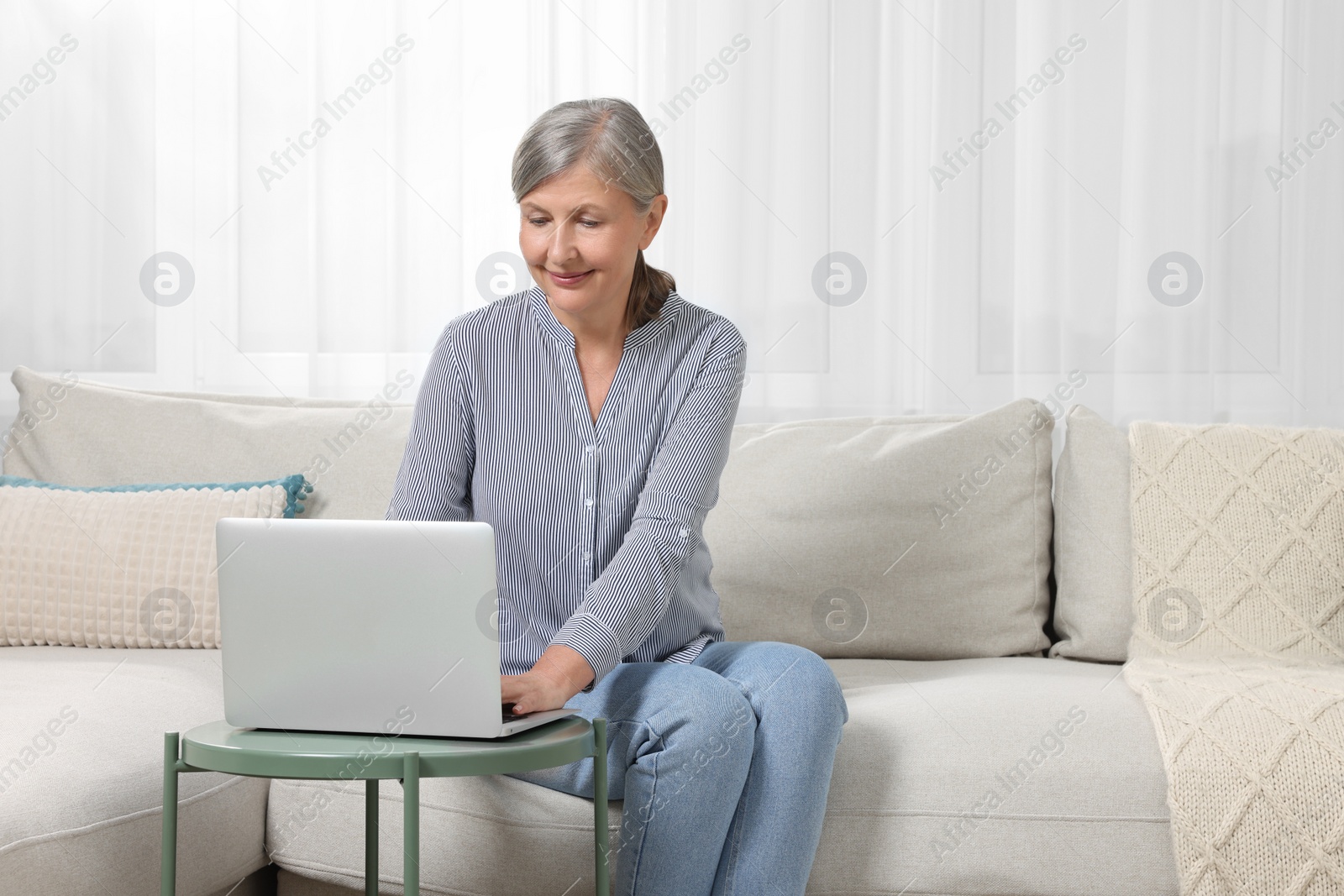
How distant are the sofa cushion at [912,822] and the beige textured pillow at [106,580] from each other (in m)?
0.49

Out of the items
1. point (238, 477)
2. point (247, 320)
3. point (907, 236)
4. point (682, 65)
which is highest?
point (682, 65)

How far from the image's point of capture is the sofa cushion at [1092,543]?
5.73 ft

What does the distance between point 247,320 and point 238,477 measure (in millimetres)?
554

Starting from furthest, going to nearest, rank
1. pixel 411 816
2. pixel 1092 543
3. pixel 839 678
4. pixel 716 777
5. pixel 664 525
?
pixel 1092 543, pixel 839 678, pixel 664 525, pixel 716 777, pixel 411 816

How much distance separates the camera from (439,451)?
4.63 ft

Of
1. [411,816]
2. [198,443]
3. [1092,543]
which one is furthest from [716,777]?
[198,443]

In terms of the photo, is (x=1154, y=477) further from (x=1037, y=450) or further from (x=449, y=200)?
(x=449, y=200)

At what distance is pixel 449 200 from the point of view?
230 cm

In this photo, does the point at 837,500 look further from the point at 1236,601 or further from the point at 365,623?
the point at 365,623

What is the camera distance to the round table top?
2.99 ft

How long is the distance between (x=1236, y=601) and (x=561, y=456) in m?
1.04

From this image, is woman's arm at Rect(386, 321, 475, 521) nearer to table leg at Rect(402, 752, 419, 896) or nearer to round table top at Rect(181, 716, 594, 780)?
round table top at Rect(181, 716, 594, 780)

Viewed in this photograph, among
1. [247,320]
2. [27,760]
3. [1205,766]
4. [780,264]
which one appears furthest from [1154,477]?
[247,320]

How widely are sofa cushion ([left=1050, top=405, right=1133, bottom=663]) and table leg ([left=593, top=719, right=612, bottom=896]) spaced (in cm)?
99
